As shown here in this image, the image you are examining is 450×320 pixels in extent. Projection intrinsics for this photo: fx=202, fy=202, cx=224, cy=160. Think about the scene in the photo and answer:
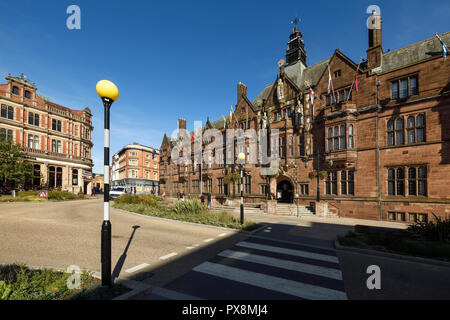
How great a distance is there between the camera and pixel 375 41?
18484mm

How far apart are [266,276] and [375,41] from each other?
75.2ft

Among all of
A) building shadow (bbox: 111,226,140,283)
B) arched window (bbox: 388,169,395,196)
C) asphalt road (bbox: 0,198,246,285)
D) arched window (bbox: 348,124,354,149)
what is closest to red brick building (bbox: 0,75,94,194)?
asphalt road (bbox: 0,198,246,285)

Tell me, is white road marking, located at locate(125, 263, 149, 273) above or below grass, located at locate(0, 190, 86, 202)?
above

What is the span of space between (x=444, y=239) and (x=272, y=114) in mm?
19224

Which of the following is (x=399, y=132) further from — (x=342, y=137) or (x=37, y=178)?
(x=37, y=178)

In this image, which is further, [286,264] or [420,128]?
[420,128]

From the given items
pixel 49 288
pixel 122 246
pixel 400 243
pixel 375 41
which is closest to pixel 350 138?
pixel 375 41

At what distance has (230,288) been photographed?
4758 millimetres

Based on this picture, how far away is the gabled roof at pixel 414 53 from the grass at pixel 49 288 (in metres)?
24.0

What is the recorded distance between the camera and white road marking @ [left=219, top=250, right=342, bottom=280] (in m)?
5.71

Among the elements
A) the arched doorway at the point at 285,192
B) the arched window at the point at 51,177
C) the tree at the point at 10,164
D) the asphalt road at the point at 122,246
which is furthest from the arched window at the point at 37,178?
the arched doorway at the point at 285,192

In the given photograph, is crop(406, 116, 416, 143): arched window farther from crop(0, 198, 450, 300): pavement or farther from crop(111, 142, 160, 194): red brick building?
crop(111, 142, 160, 194): red brick building

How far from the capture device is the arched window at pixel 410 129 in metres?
16.0
